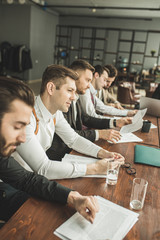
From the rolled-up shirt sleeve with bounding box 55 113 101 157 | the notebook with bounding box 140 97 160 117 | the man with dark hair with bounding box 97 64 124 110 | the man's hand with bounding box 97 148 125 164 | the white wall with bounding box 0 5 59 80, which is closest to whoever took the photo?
the man's hand with bounding box 97 148 125 164

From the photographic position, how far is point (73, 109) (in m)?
2.25

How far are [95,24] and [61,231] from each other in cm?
1104

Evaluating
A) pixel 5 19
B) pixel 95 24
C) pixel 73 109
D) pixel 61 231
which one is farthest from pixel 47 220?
pixel 95 24

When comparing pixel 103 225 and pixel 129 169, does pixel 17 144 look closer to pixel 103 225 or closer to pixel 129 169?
pixel 103 225

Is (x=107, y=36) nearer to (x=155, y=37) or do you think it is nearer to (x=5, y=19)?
(x=155, y=37)

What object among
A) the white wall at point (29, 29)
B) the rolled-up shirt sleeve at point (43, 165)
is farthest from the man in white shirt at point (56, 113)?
the white wall at point (29, 29)

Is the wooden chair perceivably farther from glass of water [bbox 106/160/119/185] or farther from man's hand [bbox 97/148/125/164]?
glass of water [bbox 106/160/119/185]

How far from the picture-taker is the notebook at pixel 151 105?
294 cm

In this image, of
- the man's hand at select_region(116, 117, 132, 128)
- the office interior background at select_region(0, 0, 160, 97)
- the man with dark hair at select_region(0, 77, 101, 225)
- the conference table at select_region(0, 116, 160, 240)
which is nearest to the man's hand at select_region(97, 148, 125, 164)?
the conference table at select_region(0, 116, 160, 240)

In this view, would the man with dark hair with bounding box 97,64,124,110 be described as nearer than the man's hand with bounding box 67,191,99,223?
No

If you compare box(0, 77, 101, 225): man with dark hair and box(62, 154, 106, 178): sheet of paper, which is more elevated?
box(0, 77, 101, 225): man with dark hair

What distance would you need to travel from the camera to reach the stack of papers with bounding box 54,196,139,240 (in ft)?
2.68

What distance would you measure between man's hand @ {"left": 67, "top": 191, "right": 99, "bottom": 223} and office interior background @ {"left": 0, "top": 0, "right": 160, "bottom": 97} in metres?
8.52

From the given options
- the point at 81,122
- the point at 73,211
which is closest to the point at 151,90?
the point at 81,122
